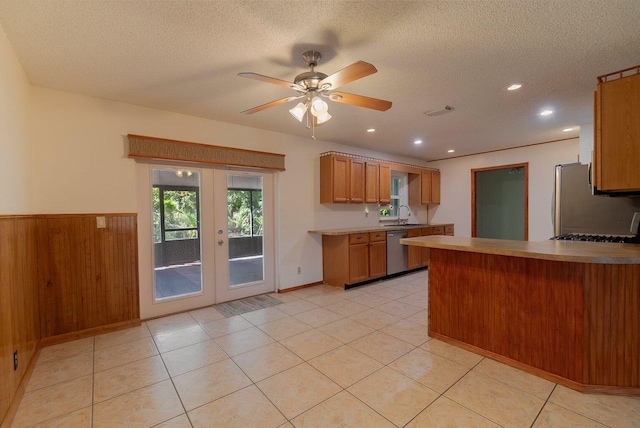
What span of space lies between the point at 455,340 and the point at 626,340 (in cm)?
112

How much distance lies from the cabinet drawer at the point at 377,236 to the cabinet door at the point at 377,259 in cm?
5

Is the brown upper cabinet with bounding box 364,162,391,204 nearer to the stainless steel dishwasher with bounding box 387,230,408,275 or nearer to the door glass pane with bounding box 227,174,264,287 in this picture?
the stainless steel dishwasher with bounding box 387,230,408,275

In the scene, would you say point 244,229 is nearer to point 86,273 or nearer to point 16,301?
point 86,273

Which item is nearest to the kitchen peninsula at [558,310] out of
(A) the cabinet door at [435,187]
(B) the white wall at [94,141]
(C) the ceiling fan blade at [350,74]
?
(C) the ceiling fan blade at [350,74]

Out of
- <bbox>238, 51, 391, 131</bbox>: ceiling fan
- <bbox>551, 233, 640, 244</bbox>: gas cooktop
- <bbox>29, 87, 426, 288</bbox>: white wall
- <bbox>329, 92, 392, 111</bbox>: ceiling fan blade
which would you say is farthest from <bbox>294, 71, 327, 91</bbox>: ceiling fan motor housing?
<bbox>551, 233, 640, 244</bbox>: gas cooktop

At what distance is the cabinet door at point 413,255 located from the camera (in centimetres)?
546

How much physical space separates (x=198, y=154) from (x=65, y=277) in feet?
6.05

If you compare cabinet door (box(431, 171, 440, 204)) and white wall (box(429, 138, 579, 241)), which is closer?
white wall (box(429, 138, 579, 241))

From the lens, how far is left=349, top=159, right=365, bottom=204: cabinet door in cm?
497

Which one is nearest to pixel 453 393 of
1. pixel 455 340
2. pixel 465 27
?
pixel 455 340

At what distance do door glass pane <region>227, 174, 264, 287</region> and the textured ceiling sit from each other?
1.09m

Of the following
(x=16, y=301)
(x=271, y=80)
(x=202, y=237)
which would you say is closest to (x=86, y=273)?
(x=16, y=301)

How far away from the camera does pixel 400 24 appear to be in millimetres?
1851

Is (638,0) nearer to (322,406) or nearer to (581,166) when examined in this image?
(581,166)
